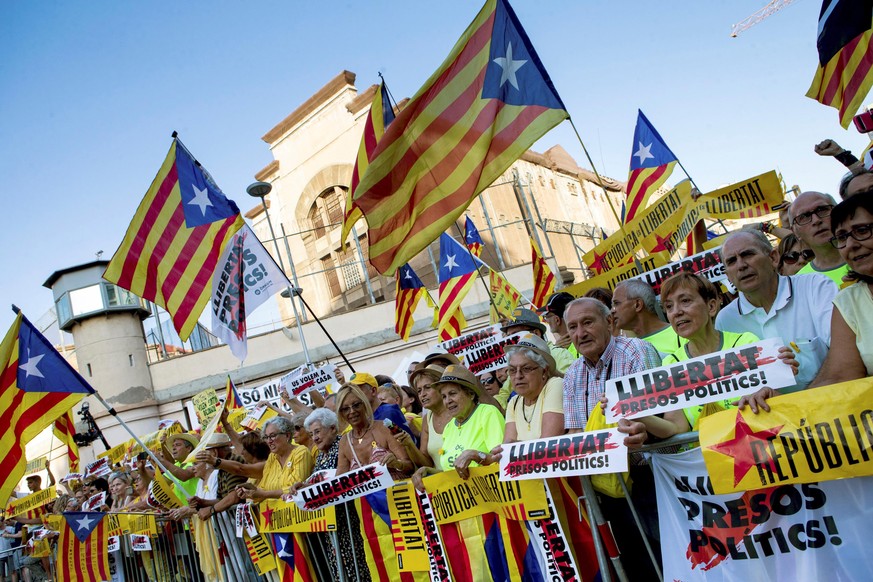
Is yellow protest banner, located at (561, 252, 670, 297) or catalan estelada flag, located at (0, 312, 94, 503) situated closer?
yellow protest banner, located at (561, 252, 670, 297)

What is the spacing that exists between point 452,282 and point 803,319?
302 inches

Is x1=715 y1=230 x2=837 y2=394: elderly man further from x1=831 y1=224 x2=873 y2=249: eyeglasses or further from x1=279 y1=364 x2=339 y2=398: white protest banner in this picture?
x1=279 y1=364 x2=339 y2=398: white protest banner

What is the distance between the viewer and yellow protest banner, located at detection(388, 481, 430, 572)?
465cm

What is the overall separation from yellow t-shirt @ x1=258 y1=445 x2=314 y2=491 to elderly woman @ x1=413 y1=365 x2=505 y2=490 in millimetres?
1678

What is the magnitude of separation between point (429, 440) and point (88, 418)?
10434 mm

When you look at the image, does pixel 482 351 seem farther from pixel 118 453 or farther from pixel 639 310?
pixel 118 453

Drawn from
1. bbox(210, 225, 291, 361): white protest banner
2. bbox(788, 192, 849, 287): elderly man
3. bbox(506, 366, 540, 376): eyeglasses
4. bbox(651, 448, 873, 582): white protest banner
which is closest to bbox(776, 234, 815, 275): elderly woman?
bbox(788, 192, 849, 287): elderly man

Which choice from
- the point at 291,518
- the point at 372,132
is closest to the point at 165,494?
the point at 291,518

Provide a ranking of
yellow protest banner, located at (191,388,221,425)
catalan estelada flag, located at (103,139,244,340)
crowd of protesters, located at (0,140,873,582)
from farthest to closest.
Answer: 1. yellow protest banner, located at (191,388,221,425)
2. catalan estelada flag, located at (103,139,244,340)
3. crowd of protesters, located at (0,140,873,582)

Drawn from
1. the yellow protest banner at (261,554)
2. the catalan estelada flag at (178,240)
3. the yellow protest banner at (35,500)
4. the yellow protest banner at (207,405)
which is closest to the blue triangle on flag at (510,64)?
the catalan estelada flag at (178,240)

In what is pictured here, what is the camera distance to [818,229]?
13.5 ft

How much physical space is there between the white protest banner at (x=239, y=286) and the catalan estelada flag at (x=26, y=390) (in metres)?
1.64

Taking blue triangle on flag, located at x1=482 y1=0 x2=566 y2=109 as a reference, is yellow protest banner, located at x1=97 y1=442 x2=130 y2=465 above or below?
below

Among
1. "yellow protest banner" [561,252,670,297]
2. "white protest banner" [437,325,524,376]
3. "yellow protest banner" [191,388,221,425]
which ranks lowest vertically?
"white protest banner" [437,325,524,376]
